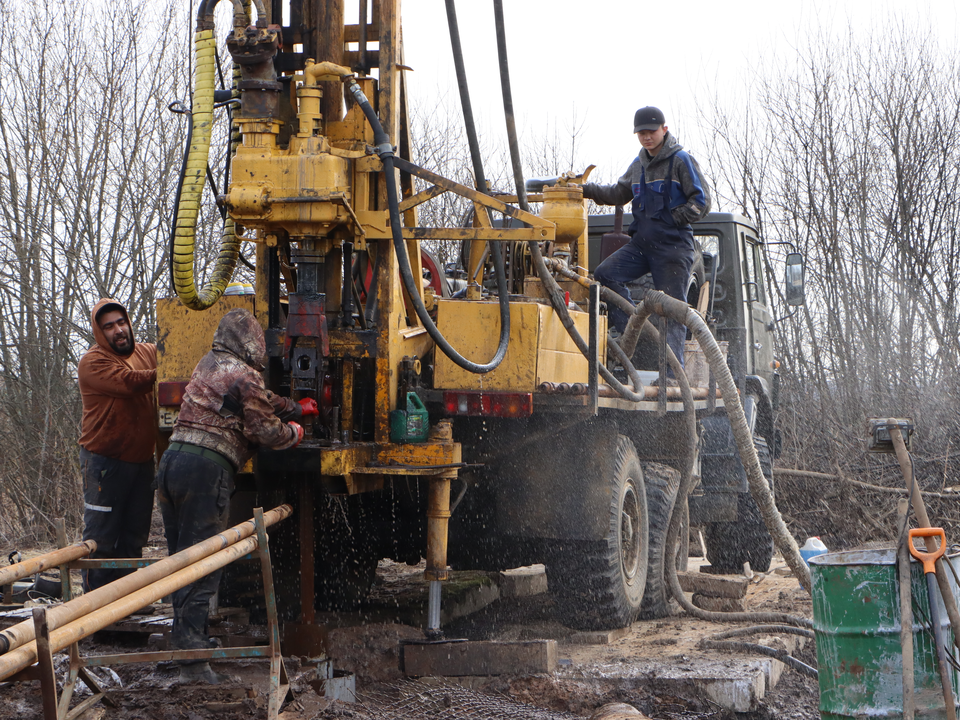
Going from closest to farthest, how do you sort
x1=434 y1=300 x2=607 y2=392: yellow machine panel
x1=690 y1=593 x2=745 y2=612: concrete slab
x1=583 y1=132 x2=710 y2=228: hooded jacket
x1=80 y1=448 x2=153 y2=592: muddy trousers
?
x1=434 y1=300 x2=607 y2=392: yellow machine panel
x1=80 y1=448 x2=153 y2=592: muddy trousers
x1=690 y1=593 x2=745 y2=612: concrete slab
x1=583 y1=132 x2=710 y2=228: hooded jacket

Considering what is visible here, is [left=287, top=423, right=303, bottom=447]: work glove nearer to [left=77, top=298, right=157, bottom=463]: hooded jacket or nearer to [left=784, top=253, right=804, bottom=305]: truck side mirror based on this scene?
[left=77, top=298, right=157, bottom=463]: hooded jacket

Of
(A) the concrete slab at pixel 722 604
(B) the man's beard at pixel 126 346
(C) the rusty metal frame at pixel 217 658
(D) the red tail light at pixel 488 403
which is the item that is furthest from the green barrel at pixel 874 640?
(B) the man's beard at pixel 126 346

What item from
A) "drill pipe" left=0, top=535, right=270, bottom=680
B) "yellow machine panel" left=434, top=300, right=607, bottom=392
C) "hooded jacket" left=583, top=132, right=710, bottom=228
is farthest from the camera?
"hooded jacket" left=583, top=132, right=710, bottom=228

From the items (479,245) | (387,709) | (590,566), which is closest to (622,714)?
(387,709)

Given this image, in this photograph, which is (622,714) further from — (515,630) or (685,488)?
(685,488)

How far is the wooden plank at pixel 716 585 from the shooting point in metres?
6.56

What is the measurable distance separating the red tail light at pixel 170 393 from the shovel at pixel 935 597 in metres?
3.16

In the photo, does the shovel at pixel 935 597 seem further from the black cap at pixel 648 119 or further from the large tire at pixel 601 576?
the black cap at pixel 648 119

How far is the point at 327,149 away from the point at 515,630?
2.81m

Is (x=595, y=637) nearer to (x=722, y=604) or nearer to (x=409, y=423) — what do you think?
(x=722, y=604)

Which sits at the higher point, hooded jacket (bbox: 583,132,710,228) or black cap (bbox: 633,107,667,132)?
black cap (bbox: 633,107,667,132)

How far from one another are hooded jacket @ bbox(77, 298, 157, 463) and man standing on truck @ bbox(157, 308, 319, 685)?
1175mm

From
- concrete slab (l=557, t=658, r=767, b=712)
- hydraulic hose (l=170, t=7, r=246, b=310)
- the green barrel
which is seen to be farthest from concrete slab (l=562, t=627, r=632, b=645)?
hydraulic hose (l=170, t=7, r=246, b=310)

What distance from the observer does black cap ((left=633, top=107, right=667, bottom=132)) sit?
22.8 feet
